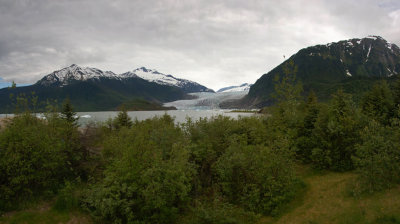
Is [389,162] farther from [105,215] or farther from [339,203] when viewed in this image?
[105,215]

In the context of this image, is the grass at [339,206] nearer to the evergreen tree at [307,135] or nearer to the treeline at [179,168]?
the treeline at [179,168]

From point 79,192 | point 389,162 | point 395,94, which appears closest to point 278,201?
point 389,162

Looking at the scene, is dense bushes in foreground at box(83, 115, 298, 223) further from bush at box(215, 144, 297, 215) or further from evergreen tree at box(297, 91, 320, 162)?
evergreen tree at box(297, 91, 320, 162)

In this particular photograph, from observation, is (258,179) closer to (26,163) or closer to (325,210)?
(325,210)

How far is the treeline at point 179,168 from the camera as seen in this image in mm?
13109

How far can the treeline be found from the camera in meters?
13.1

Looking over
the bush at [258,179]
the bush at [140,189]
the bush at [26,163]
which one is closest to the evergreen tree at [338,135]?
the bush at [258,179]

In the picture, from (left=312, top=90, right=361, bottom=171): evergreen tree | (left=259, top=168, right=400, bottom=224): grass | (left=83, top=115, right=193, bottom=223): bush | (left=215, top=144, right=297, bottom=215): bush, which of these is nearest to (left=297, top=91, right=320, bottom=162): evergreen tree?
(left=312, top=90, right=361, bottom=171): evergreen tree

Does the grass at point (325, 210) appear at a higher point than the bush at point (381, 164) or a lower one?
lower

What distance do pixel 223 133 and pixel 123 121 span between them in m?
18.5

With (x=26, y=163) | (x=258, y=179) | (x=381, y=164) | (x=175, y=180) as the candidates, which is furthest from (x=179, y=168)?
(x=381, y=164)

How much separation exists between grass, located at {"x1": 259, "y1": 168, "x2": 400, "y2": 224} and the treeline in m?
0.63

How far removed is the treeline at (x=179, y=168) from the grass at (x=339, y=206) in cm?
63

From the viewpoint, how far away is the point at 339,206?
1285 centimetres
